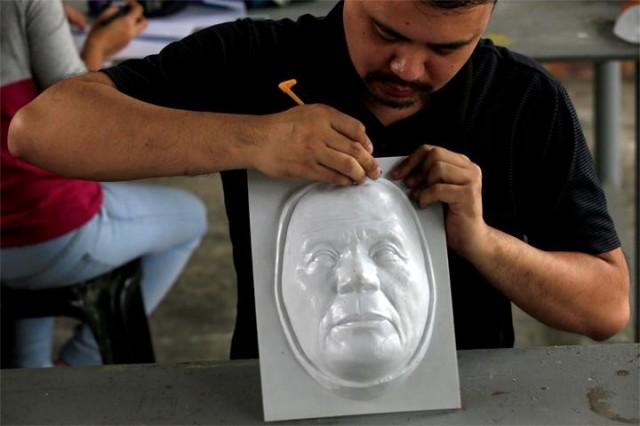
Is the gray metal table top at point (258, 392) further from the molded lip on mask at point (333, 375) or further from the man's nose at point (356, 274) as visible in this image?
the man's nose at point (356, 274)

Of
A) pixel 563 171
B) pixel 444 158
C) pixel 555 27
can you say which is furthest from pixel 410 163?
pixel 555 27

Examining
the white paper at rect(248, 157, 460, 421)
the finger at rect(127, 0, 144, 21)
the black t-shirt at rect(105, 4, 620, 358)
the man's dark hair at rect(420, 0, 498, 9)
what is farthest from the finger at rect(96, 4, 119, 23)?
the man's dark hair at rect(420, 0, 498, 9)

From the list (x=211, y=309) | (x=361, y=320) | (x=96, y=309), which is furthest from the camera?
(x=211, y=309)

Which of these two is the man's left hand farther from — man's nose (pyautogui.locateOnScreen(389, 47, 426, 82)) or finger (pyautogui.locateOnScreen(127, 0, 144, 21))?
finger (pyautogui.locateOnScreen(127, 0, 144, 21))

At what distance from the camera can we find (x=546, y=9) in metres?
2.60

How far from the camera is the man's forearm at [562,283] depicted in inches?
52.2

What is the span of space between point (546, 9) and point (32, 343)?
1641 mm

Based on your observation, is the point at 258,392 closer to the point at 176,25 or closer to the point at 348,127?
the point at 348,127

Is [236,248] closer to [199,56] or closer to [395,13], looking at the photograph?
[199,56]

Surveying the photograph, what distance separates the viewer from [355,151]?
47.6 inches

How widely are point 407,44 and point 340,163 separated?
Answer: 0.19 metres


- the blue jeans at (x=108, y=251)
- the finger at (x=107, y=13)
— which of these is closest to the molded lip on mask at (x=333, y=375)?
the blue jeans at (x=108, y=251)

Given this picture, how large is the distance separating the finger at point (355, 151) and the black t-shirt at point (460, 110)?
0.61ft

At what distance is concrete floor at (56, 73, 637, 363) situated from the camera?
3100 millimetres
